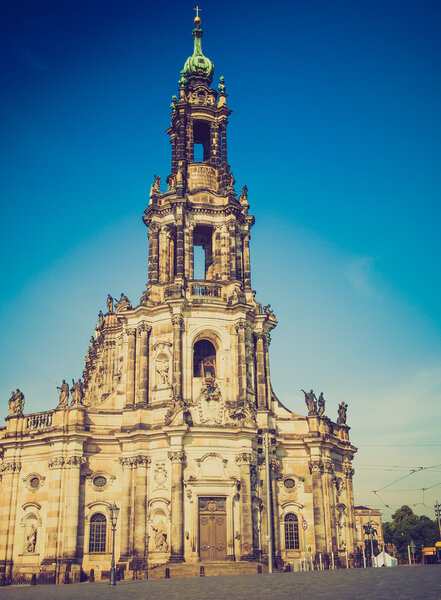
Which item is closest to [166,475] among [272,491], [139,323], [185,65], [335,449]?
[272,491]

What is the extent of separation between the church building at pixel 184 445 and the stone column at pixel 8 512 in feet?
0.22

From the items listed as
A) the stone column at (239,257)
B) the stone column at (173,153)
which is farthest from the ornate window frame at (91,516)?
the stone column at (173,153)

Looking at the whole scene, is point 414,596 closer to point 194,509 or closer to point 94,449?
point 194,509

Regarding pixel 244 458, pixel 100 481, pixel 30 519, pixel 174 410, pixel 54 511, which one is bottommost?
pixel 30 519

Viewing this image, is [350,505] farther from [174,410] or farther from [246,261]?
[246,261]

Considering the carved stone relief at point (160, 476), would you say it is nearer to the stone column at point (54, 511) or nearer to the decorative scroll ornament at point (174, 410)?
the decorative scroll ornament at point (174, 410)

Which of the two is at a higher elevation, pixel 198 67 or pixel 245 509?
pixel 198 67

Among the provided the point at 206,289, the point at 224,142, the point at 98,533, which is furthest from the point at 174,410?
the point at 224,142

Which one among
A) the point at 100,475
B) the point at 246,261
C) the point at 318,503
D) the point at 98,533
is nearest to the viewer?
the point at 98,533

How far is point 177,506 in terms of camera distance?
139ft

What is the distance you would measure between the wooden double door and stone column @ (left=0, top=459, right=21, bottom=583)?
12948mm

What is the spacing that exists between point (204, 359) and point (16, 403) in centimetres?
1369

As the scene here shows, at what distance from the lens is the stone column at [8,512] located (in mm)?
45000

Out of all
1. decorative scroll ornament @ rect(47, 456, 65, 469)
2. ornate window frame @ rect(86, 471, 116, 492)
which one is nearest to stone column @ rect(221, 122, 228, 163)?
ornate window frame @ rect(86, 471, 116, 492)
